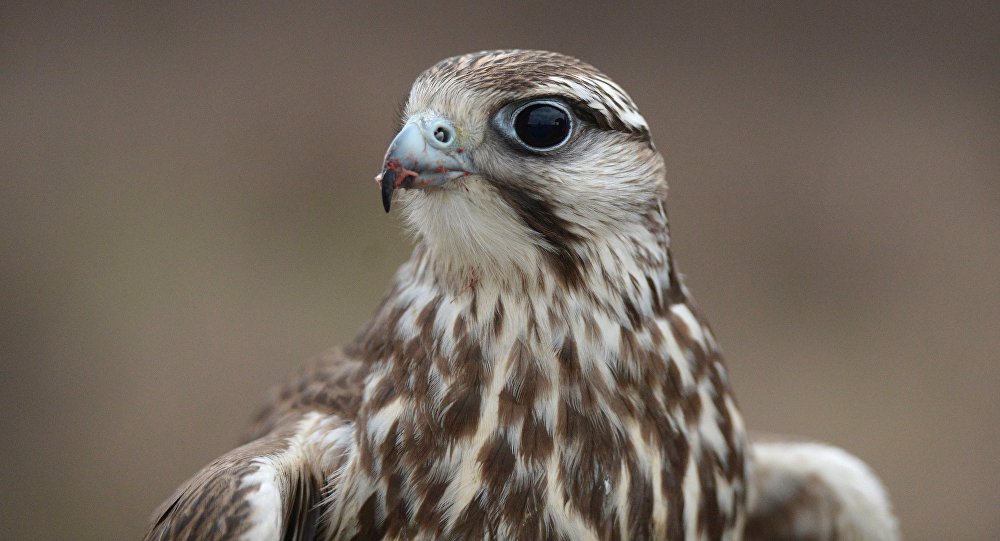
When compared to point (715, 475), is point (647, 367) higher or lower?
higher

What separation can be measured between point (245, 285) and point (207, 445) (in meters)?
0.89

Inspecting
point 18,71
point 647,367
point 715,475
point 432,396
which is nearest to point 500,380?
point 432,396

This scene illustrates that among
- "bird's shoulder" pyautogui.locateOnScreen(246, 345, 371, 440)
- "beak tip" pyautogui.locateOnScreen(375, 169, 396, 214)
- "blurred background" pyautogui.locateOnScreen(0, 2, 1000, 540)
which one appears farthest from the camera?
"blurred background" pyautogui.locateOnScreen(0, 2, 1000, 540)

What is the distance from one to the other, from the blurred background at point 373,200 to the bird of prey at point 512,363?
3.45 metres

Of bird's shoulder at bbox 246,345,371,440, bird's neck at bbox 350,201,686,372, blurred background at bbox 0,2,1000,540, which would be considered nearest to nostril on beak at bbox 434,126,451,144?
bird's neck at bbox 350,201,686,372

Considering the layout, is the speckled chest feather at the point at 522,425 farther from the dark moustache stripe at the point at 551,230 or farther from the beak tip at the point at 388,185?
the beak tip at the point at 388,185

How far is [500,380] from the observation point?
1946 mm

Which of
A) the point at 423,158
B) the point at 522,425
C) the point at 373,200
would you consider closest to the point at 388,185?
the point at 423,158

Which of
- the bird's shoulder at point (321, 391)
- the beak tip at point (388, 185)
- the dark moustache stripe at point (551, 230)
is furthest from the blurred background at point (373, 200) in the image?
the beak tip at point (388, 185)

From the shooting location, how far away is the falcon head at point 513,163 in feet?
6.06

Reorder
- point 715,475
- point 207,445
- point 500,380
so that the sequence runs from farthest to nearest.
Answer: point 207,445 < point 715,475 < point 500,380

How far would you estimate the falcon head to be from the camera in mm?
1848

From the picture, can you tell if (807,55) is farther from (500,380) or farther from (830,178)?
(500,380)

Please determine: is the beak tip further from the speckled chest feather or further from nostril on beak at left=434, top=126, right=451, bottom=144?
the speckled chest feather
